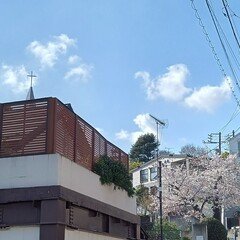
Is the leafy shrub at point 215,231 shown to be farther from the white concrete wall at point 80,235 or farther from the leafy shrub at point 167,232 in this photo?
the white concrete wall at point 80,235

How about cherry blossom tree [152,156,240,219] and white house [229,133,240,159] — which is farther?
white house [229,133,240,159]

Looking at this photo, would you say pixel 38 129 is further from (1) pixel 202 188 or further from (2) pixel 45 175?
(1) pixel 202 188

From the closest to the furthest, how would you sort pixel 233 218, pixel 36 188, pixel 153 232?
1. pixel 36 188
2. pixel 153 232
3. pixel 233 218

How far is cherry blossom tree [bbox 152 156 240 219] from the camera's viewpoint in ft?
135

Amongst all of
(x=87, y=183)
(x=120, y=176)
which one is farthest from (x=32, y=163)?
(x=120, y=176)

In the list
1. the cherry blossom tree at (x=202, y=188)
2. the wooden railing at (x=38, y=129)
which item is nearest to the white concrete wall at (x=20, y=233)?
the wooden railing at (x=38, y=129)

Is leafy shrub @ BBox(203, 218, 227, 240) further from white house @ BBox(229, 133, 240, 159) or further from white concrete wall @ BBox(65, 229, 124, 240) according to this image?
white house @ BBox(229, 133, 240, 159)

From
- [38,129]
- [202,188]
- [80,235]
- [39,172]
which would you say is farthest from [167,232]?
[39,172]

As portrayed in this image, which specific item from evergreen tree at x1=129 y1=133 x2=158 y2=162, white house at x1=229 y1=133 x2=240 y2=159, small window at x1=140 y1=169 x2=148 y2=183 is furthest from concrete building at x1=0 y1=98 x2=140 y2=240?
evergreen tree at x1=129 y1=133 x2=158 y2=162

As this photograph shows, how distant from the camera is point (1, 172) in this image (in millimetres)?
13445

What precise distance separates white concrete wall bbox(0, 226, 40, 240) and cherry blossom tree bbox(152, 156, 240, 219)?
28.3m

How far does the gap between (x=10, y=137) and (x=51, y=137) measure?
52.8 inches

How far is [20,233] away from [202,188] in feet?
99.0

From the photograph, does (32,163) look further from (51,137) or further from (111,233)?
(111,233)
